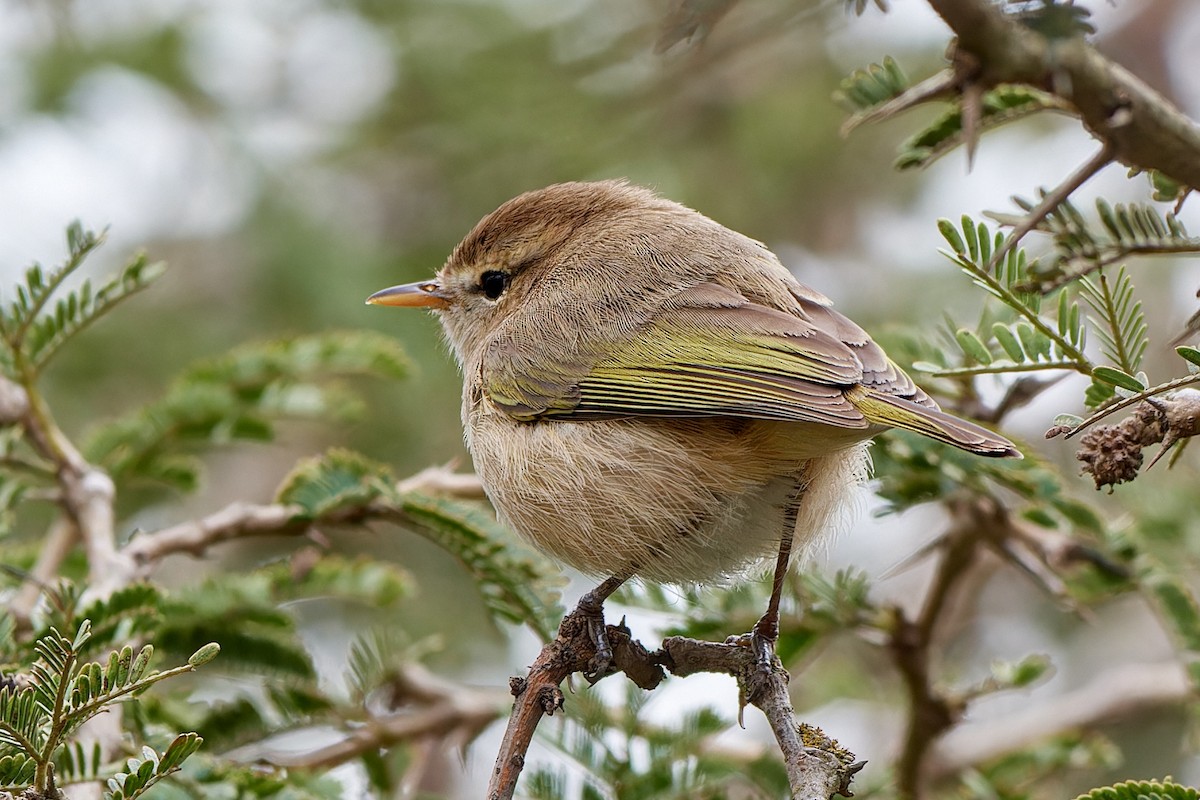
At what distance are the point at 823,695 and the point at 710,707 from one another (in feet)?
6.93

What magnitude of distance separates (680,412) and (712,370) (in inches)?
7.3

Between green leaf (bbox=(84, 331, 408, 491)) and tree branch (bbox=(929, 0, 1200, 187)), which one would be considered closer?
tree branch (bbox=(929, 0, 1200, 187))

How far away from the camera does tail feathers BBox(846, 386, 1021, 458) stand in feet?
9.21

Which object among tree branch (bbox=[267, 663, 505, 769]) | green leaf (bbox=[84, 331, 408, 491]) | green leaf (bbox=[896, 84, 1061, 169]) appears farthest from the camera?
green leaf (bbox=[84, 331, 408, 491])

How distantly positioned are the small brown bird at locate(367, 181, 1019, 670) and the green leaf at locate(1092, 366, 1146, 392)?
2.59 ft

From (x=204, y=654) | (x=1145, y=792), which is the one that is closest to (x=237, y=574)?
(x=204, y=654)

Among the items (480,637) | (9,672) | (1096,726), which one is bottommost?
(9,672)

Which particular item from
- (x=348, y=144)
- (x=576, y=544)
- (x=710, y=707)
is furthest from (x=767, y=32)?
(x=348, y=144)

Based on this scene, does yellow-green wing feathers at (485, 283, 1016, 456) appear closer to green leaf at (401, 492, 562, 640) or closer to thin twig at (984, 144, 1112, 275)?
green leaf at (401, 492, 562, 640)

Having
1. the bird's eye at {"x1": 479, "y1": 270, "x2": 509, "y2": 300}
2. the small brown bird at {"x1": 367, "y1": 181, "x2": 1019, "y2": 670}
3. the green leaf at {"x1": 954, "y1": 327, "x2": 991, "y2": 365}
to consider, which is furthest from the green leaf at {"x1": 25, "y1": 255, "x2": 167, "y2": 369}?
the green leaf at {"x1": 954, "y1": 327, "x2": 991, "y2": 365}

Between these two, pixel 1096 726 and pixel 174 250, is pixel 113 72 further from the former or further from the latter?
pixel 1096 726

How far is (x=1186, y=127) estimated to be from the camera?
195 centimetres

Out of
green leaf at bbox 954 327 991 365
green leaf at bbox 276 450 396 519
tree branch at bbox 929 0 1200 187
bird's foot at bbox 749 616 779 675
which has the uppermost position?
green leaf at bbox 276 450 396 519

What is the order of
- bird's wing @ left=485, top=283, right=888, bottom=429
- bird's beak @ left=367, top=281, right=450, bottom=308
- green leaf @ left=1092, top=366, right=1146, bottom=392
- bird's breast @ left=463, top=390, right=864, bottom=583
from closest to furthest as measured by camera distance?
green leaf @ left=1092, top=366, right=1146, bottom=392, bird's wing @ left=485, top=283, right=888, bottom=429, bird's breast @ left=463, top=390, right=864, bottom=583, bird's beak @ left=367, top=281, right=450, bottom=308
